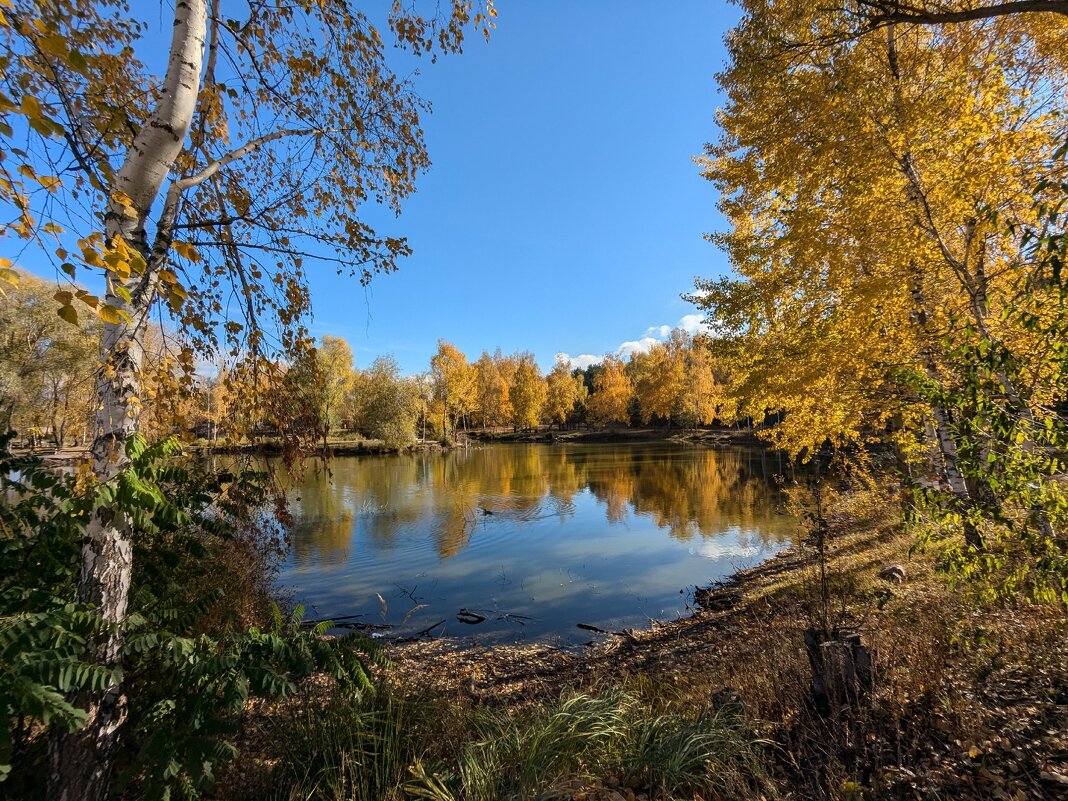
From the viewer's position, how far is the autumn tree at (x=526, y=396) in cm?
6894

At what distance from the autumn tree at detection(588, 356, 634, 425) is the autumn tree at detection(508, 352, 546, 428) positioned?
8.05 meters

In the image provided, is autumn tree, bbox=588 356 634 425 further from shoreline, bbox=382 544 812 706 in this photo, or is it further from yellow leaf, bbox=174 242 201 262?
yellow leaf, bbox=174 242 201 262

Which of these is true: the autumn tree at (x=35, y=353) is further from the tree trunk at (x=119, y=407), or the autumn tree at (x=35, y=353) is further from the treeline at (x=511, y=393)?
the tree trunk at (x=119, y=407)

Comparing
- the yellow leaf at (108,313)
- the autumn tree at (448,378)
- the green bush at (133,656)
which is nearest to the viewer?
the yellow leaf at (108,313)

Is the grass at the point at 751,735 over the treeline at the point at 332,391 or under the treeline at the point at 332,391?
under

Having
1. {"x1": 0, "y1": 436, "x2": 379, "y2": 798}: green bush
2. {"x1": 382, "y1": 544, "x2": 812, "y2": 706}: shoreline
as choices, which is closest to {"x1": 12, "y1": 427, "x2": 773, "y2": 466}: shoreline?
{"x1": 382, "y1": 544, "x2": 812, "y2": 706}: shoreline

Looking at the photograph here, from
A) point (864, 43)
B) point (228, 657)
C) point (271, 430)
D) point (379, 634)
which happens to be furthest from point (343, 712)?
point (864, 43)

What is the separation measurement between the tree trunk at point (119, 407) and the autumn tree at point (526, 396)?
6602 cm

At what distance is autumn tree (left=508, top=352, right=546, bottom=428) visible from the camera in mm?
68938

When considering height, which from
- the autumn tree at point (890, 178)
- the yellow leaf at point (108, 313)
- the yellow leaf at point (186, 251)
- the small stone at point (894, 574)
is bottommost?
the small stone at point (894, 574)

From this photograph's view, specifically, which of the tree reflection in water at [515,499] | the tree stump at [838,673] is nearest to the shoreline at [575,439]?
the tree reflection in water at [515,499]

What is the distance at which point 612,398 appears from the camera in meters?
66.9

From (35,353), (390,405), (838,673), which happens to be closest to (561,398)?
(390,405)

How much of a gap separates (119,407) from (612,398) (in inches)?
2588
